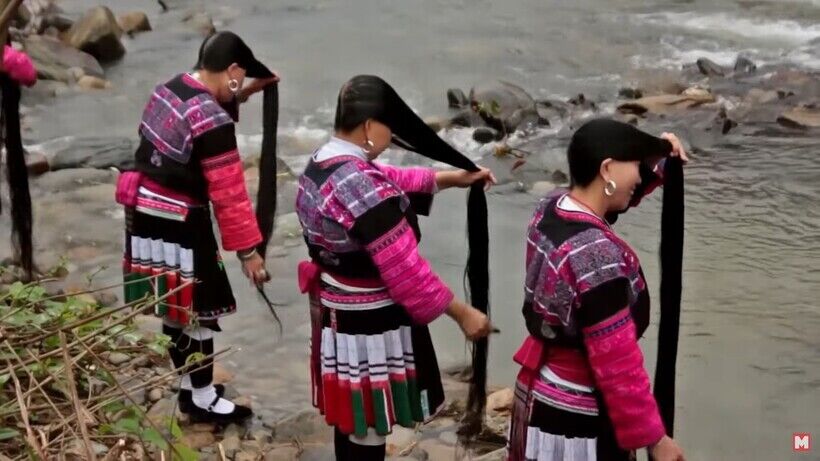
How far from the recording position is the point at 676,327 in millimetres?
2799

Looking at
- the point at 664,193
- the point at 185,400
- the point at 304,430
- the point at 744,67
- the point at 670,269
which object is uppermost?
the point at 664,193

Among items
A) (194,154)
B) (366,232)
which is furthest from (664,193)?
(194,154)

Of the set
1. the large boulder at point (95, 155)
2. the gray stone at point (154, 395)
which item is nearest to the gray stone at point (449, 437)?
the gray stone at point (154, 395)

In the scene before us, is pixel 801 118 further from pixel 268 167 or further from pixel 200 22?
pixel 200 22

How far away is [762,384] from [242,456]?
2537mm

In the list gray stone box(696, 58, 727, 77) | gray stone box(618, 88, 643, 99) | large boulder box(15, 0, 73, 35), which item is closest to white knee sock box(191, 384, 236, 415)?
gray stone box(618, 88, 643, 99)

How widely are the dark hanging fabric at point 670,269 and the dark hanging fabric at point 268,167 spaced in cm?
154

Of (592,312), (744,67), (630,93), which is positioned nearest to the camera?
(592,312)

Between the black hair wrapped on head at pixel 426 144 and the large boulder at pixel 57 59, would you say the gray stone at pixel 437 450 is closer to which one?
the black hair wrapped on head at pixel 426 144

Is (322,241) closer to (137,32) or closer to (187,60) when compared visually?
(187,60)

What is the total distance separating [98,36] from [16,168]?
7785mm

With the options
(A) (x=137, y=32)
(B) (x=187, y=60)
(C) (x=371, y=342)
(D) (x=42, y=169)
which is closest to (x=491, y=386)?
(C) (x=371, y=342)

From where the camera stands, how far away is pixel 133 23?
12914mm

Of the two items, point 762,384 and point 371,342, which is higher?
point 371,342
